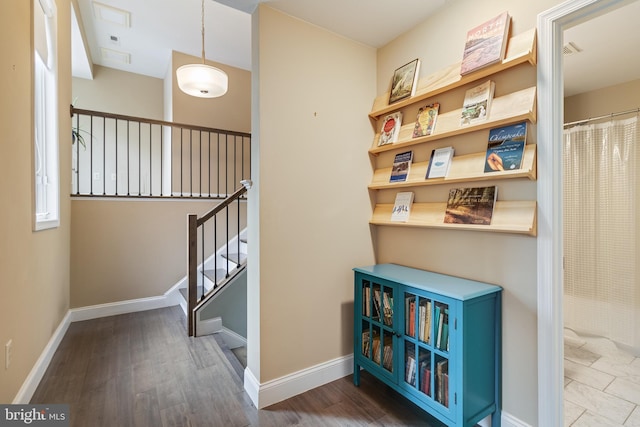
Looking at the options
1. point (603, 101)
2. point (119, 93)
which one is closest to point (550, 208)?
point (603, 101)

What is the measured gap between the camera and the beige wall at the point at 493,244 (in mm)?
1461

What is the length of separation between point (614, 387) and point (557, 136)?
1970mm

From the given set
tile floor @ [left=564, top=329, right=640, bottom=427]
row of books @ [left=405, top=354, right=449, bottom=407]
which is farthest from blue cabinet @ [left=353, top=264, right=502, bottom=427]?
tile floor @ [left=564, top=329, right=640, bottom=427]

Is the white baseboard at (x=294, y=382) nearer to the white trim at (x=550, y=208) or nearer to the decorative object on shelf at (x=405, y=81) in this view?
the white trim at (x=550, y=208)

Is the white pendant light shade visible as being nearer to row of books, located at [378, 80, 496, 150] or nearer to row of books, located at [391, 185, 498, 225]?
row of books, located at [378, 80, 496, 150]

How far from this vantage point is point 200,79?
2910 mm

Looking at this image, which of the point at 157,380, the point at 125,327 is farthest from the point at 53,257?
the point at 157,380

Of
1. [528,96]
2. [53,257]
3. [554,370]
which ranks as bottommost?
[554,370]

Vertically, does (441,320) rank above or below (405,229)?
below

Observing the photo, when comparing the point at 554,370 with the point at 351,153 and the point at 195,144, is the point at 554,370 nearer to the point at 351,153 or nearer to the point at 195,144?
the point at 351,153

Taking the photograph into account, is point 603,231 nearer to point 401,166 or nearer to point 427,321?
point 401,166

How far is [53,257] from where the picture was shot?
7.88 feet

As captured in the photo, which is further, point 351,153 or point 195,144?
point 195,144

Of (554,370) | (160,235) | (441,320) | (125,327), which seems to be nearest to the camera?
(554,370)
